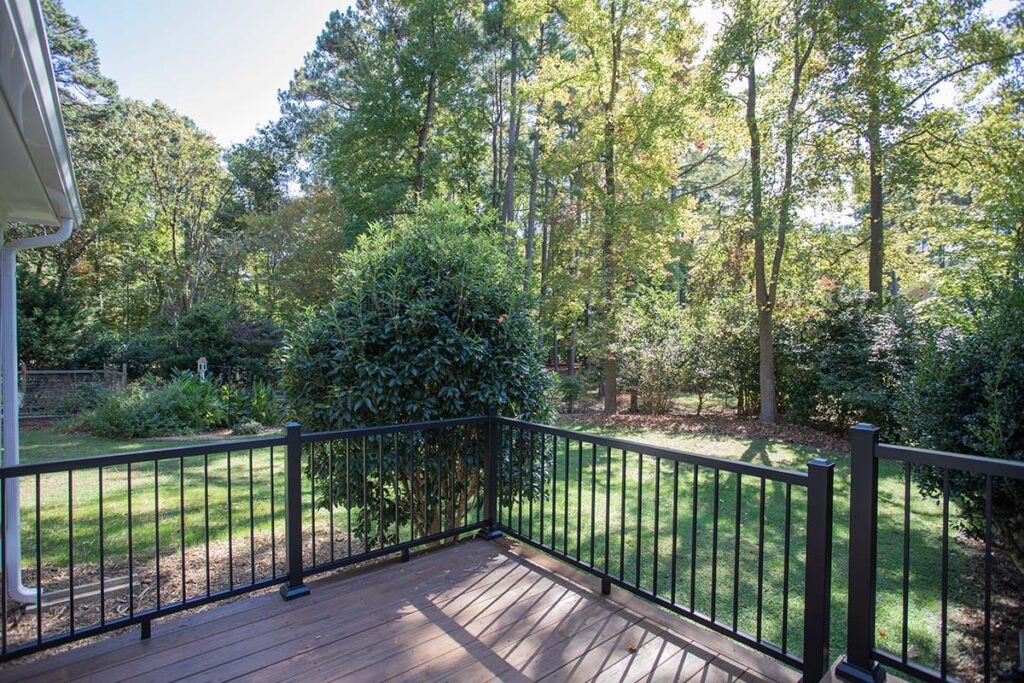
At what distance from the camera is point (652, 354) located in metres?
11.8

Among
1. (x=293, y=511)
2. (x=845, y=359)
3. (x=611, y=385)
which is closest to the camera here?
(x=293, y=511)

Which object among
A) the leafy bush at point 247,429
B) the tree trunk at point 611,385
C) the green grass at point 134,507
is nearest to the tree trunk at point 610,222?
the tree trunk at point 611,385

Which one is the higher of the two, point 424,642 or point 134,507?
point 424,642

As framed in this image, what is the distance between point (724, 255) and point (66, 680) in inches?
454

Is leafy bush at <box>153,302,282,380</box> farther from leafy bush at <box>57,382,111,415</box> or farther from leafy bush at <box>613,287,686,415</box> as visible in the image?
leafy bush at <box>613,287,686,415</box>

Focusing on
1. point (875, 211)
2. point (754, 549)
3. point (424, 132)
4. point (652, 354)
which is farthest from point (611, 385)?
point (424, 132)

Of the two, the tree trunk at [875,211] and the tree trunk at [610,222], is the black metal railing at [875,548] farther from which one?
the tree trunk at [610,222]

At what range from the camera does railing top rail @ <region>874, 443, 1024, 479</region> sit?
1.64m

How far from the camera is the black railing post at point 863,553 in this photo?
6.24 feet

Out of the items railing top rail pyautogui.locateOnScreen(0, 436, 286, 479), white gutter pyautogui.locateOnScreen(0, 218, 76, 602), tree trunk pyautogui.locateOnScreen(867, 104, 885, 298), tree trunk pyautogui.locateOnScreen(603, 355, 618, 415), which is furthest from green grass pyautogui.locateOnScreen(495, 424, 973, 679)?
tree trunk pyautogui.locateOnScreen(603, 355, 618, 415)

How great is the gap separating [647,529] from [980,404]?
98.1 inches

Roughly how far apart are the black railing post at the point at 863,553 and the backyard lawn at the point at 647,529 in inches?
23.5

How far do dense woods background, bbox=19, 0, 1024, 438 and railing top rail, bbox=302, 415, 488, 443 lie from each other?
1.40m

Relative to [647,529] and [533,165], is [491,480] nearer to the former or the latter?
[647,529]
